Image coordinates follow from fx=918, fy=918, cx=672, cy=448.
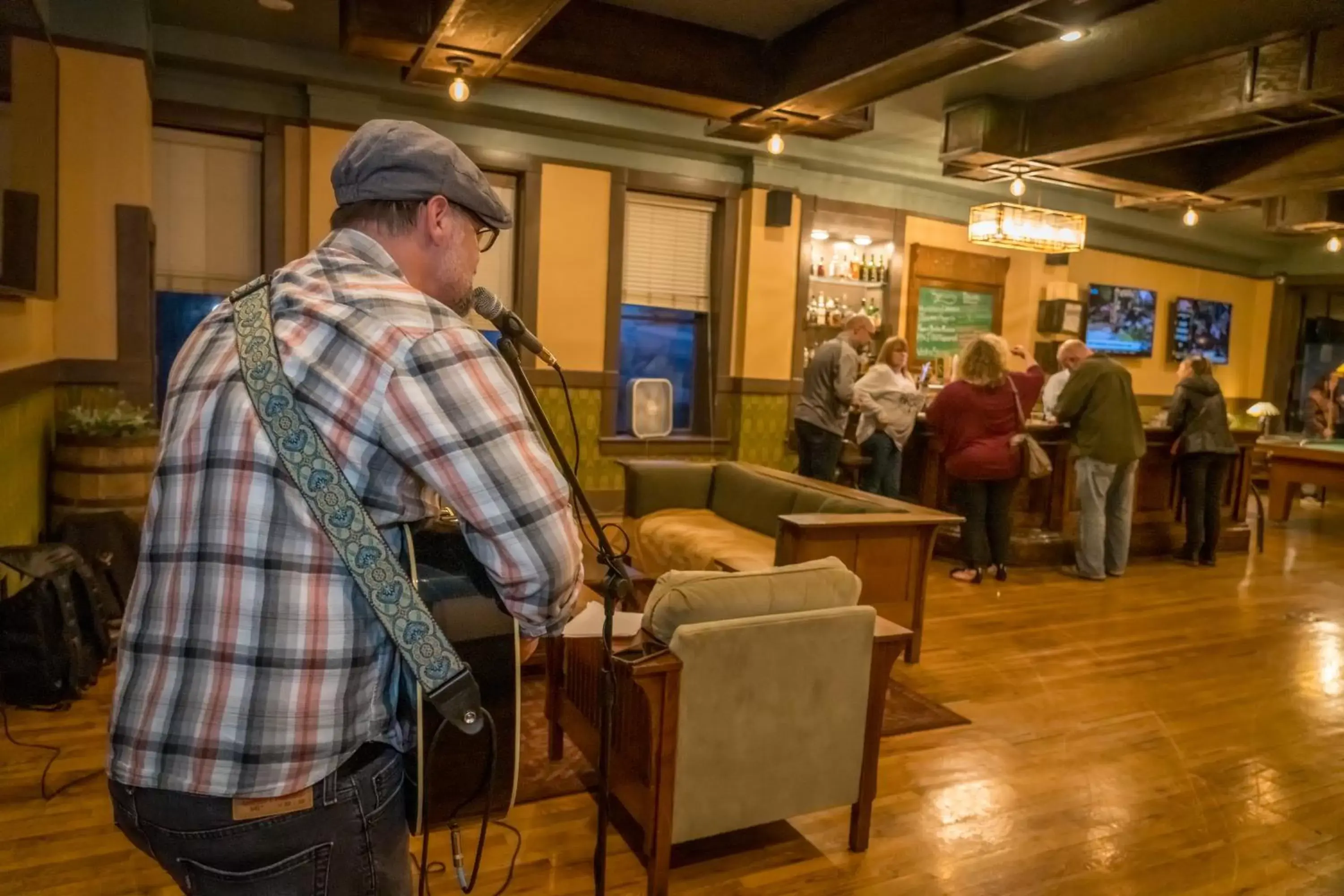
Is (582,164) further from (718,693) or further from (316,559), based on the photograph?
(316,559)

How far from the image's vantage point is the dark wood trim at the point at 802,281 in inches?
298

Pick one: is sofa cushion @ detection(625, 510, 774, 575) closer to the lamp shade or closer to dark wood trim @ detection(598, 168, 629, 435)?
dark wood trim @ detection(598, 168, 629, 435)

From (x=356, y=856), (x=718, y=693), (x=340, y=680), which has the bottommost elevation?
(x=718, y=693)

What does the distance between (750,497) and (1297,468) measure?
5.98 metres

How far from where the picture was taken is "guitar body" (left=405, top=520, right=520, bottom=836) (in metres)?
1.06

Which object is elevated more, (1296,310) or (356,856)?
(1296,310)

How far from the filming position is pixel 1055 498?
245 inches

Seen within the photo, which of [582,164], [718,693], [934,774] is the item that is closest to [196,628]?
[718,693]

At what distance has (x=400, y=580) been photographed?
3.21 ft

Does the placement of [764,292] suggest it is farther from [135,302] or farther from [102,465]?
[102,465]

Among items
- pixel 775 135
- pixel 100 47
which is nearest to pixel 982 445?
pixel 775 135

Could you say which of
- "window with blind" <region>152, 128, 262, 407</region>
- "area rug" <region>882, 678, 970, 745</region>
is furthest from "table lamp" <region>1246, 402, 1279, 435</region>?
"window with blind" <region>152, 128, 262, 407</region>

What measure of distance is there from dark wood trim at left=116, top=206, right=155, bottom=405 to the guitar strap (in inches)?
181

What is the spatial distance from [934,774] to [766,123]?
354 centimetres
